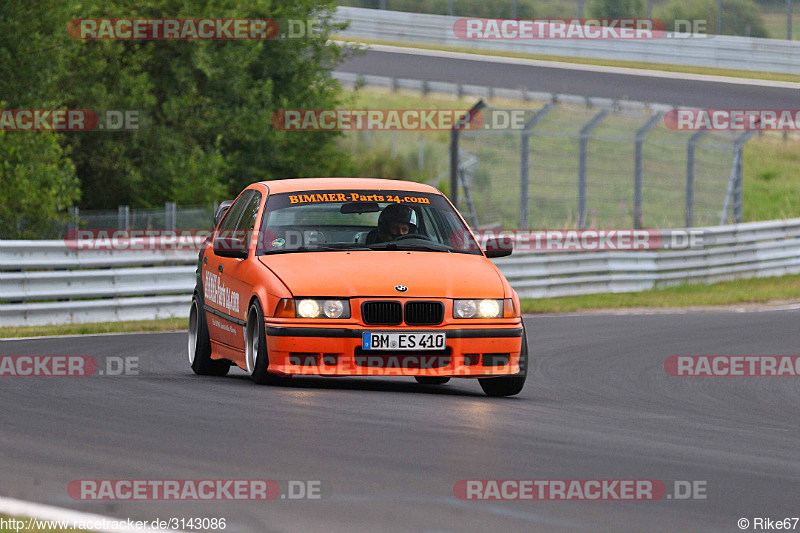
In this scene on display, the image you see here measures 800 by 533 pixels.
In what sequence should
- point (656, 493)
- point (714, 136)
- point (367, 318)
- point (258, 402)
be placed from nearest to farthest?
point (656, 493)
point (258, 402)
point (367, 318)
point (714, 136)

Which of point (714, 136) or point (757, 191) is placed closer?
point (714, 136)

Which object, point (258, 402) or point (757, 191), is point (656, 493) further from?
point (757, 191)

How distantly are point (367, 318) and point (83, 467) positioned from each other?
3.20m

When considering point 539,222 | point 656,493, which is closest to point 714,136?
point 539,222

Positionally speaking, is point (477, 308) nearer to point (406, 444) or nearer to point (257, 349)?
point (257, 349)

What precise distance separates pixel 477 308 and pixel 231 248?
6.49ft

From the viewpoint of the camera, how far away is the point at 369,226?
34.3 ft

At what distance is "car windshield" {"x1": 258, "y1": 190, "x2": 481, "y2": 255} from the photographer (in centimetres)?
1027

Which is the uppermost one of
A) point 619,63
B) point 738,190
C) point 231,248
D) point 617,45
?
point 617,45

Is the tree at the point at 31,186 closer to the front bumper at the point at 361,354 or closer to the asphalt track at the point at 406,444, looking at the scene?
the asphalt track at the point at 406,444

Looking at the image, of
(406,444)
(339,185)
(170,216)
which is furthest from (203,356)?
(170,216)

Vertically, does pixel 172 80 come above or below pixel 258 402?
above

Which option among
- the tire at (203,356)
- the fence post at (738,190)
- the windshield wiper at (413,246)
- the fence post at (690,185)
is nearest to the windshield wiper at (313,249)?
the windshield wiper at (413,246)

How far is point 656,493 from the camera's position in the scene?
604 centimetres
